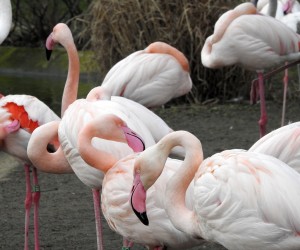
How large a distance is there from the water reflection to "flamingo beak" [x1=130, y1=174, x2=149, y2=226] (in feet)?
23.7

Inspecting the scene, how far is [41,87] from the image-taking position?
44.4ft

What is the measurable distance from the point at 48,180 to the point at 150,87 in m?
1.32

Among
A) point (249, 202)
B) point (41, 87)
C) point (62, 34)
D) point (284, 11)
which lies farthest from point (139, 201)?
point (41, 87)

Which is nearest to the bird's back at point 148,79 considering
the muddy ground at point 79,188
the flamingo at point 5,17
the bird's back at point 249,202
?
the muddy ground at point 79,188

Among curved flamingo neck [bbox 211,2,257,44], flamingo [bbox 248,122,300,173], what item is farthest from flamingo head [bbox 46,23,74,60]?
flamingo [bbox 248,122,300,173]

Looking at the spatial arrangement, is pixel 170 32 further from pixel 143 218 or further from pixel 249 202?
pixel 249 202

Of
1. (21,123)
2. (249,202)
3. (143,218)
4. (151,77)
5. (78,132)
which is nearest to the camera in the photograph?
(249,202)

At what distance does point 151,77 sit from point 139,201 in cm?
307

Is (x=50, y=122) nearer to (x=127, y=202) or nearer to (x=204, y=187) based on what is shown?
(x=127, y=202)

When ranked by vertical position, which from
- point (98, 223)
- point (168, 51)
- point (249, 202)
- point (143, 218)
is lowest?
point (98, 223)

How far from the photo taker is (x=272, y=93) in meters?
11.4

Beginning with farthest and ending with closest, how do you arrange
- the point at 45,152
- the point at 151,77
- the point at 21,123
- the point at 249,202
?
the point at 151,77 < the point at 21,123 < the point at 45,152 < the point at 249,202

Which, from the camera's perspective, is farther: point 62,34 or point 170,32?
point 170,32

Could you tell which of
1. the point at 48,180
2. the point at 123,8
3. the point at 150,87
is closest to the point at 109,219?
the point at 150,87
